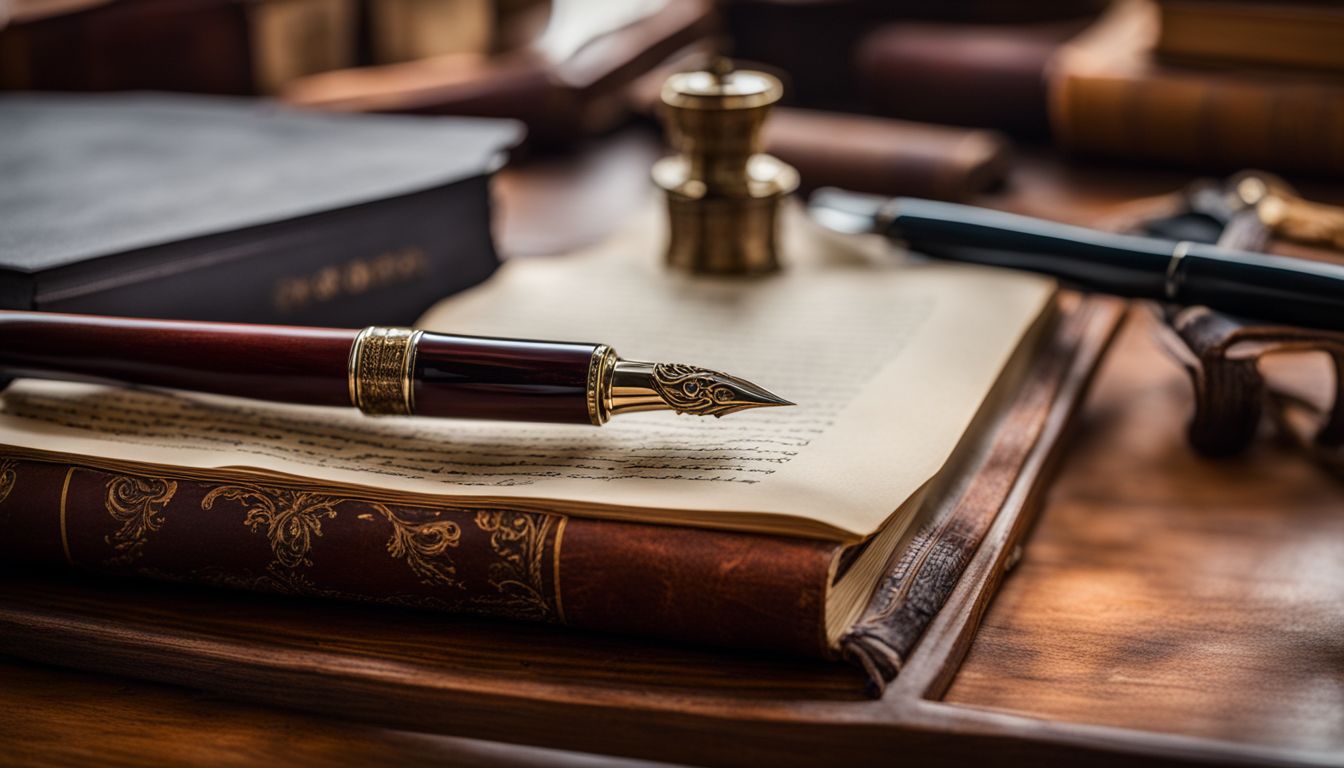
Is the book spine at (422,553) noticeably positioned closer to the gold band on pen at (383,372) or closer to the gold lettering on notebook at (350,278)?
the gold band on pen at (383,372)

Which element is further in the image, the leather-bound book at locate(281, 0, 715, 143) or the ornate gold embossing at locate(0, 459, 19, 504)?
the leather-bound book at locate(281, 0, 715, 143)

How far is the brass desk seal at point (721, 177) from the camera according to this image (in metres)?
1.10

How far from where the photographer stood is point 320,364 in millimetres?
798

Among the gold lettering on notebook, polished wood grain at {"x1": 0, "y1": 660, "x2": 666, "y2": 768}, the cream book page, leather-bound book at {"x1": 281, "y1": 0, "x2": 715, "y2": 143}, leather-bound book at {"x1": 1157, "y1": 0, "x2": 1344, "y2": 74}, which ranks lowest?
polished wood grain at {"x1": 0, "y1": 660, "x2": 666, "y2": 768}

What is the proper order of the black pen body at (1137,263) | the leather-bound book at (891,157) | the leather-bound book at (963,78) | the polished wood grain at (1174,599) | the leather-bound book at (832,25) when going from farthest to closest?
the leather-bound book at (832,25) → the leather-bound book at (963,78) → the leather-bound book at (891,157) → the black pen body at (1137,263) → the polished wood grain at (1174,599)

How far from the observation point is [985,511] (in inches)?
31.2

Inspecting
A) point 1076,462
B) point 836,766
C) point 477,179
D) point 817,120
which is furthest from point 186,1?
point 836,766

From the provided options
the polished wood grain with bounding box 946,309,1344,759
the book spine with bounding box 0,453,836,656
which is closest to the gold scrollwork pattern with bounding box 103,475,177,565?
the book spine with bounding box 0,453,836,656

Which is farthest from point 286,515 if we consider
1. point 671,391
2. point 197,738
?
point 671,391

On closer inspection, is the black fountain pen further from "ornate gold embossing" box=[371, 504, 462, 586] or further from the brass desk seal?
"ornate gold embossing" box=[371, 504, 462, 586]

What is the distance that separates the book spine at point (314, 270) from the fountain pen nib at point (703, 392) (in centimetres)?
41

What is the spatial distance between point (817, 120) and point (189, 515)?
1.01 m

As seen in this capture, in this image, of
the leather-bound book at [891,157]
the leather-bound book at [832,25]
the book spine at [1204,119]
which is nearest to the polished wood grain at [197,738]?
the leather-bound book at [891,157]

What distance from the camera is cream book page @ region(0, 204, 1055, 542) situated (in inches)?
28.1
